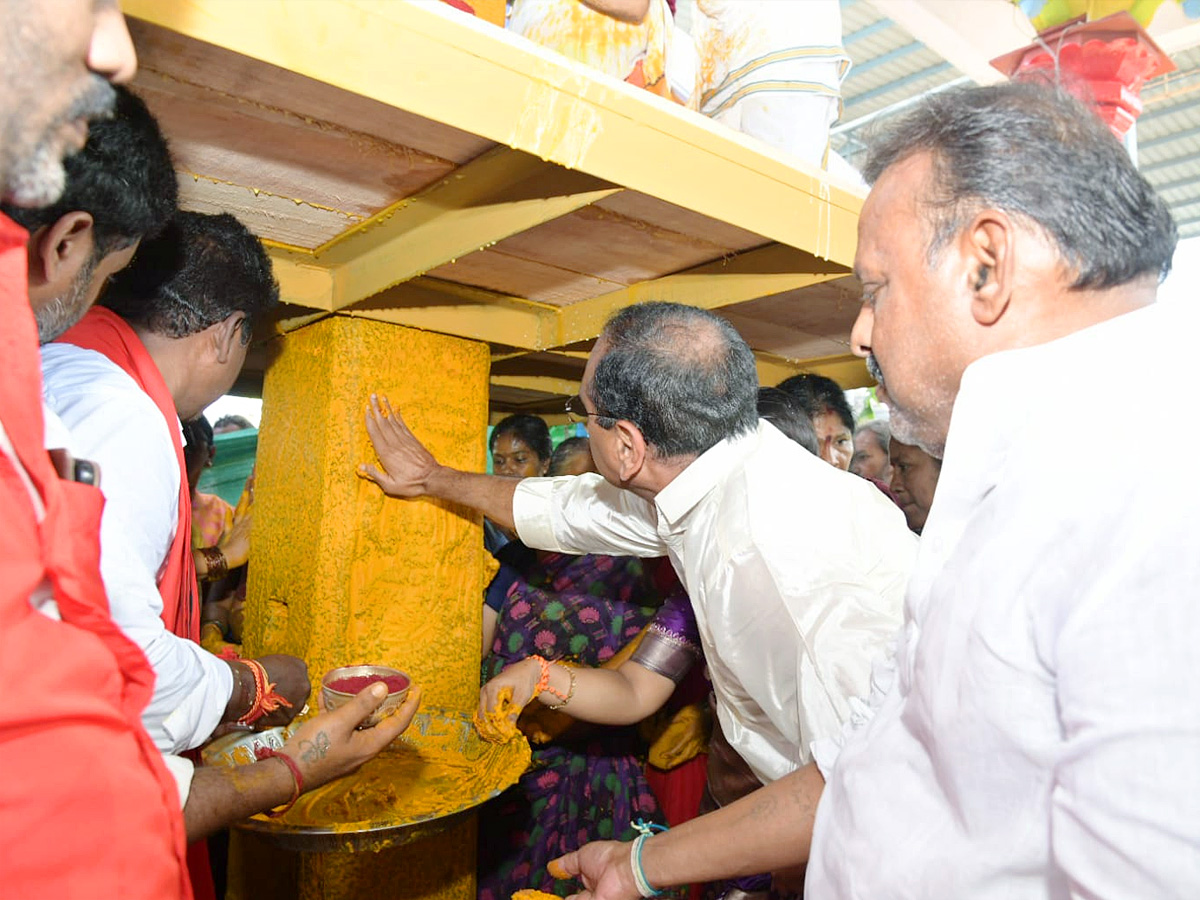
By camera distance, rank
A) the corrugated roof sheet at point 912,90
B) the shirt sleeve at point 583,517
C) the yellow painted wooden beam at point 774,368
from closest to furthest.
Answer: the shirt sleeve at point 583,517 → the yellow painted wooden beam at point 774,368 → the corrugated roof sheet at point 912,90

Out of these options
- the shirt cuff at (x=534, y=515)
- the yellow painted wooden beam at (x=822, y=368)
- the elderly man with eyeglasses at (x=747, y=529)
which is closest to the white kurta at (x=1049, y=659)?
the elderly man with eyeglasses at (x=747, y=529)

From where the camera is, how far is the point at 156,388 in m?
1.59

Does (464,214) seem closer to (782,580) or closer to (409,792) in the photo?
(782,580)

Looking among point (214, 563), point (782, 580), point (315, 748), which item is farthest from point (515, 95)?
point (214, 563)

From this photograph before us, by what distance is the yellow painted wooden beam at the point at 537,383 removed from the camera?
3.88m

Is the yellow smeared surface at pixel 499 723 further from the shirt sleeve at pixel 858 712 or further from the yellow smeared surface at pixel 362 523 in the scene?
the shirt sleeve at pixel 858 712

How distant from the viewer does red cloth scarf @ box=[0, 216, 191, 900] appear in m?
0.74

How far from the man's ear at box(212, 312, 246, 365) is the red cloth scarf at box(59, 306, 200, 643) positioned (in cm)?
17

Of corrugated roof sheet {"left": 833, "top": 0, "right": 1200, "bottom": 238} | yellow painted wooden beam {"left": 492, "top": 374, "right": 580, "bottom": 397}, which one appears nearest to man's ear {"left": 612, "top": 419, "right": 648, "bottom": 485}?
yellow painted wooden beam {"left": 492, "top": 374, "right": 580, "bottom": 397}

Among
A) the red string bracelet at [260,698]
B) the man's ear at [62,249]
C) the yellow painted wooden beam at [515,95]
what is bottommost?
the red string bracelet at [260,698]

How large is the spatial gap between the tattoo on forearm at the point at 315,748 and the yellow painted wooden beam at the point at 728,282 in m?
1.47

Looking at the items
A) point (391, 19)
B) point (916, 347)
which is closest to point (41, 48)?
point (391, 19)

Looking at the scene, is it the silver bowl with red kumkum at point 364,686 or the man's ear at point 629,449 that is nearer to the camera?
the silver bowl with red kumkum at point 364,686

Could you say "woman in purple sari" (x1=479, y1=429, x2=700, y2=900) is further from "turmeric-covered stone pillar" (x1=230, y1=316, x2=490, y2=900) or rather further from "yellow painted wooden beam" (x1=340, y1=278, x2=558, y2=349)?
"yellow painted wooden beam" (x1=340, y1=278, x2=558, y2=349)
